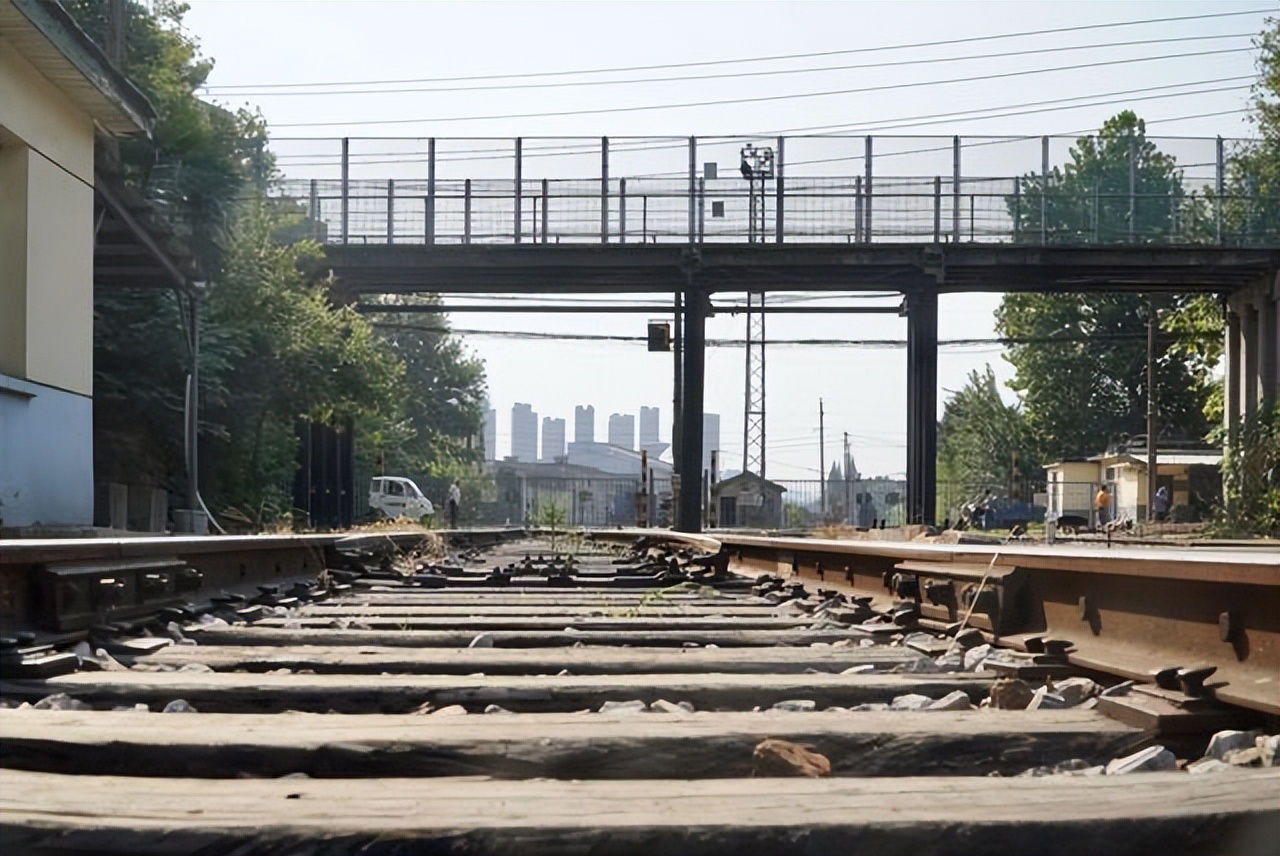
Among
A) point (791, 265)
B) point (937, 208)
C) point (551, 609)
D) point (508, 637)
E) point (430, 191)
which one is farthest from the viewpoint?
point (430, 191)

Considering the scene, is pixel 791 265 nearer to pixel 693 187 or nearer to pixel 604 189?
pixel 693 187

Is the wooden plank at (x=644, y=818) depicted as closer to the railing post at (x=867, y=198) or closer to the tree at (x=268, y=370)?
the tree at (x=268, y=370)

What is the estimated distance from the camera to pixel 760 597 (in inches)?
276

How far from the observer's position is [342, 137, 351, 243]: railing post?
2867 centimetres


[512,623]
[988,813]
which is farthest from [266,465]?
[988,813]

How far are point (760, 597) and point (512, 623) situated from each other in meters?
2.34

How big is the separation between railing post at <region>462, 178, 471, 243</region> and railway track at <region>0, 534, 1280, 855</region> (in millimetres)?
23970

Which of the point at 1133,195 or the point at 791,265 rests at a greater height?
the point at 1133,195

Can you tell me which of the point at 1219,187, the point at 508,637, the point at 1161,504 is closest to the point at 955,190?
the point at 1219,187

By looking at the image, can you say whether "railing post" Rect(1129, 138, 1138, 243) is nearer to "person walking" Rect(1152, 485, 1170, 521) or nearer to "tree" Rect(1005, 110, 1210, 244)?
"tree" Rect(1005, 110, 1210, 244)

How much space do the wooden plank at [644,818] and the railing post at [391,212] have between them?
27.0 meters

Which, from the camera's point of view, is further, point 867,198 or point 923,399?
point 923,399

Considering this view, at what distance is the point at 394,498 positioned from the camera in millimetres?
39781

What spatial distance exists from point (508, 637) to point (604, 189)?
24682mm
